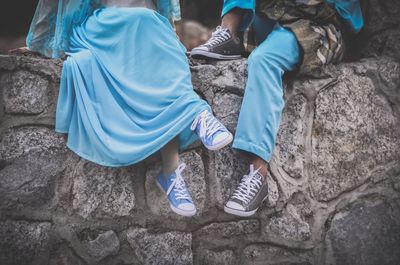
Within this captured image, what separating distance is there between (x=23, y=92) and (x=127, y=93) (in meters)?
0.46

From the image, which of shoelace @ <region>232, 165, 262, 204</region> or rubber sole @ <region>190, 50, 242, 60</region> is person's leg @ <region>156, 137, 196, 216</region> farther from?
rubber sole @ <region>190, 50, 242, 60</region>

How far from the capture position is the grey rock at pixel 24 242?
1694 millimetres

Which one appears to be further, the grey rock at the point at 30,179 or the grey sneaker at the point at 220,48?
the grey sneaker at the point at 220,48

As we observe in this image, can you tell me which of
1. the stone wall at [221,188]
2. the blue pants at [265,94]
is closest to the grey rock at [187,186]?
the stone wall at [221,188]

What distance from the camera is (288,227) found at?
6.27ft

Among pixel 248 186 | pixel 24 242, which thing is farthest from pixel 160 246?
pixel 24 242

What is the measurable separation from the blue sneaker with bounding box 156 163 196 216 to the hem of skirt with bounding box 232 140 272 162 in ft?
0.83

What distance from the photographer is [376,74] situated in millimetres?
2232

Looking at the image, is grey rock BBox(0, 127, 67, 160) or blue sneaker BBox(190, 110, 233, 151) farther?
grey rock BBox(0, 127, 67, 160)

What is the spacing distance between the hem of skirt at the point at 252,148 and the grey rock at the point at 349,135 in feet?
1.10

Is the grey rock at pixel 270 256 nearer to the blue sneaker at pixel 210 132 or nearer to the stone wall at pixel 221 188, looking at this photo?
the stone wall at pixel 221 188

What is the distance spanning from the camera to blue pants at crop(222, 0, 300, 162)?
180 centimetres

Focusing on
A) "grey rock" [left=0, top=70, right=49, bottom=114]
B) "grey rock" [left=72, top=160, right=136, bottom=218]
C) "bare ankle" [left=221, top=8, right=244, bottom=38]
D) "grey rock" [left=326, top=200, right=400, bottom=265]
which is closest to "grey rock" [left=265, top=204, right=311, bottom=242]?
"grey rock" [left=326, top=200, right=400, bottom=265]

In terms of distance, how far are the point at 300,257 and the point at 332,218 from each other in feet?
0.84
